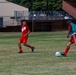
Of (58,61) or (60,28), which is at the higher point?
(58,61)

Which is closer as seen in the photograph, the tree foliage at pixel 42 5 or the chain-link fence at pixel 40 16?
the chain-link fence at pixel 40 16

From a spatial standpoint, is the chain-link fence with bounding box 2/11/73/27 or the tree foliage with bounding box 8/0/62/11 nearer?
the chain-link fence with bounding box 2/11/73/27

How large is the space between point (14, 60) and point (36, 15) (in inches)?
1753

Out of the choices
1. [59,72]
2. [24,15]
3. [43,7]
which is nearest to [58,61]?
[59,72]

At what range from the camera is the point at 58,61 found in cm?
1542

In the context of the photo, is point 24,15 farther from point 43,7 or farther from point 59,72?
point 59,72

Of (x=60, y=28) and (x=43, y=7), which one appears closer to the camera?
(x=60, y=28)

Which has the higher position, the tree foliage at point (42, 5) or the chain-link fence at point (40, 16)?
the chain-link fence at point (40, 16)

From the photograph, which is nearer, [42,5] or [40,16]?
[40,16]

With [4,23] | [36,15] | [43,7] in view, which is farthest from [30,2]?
[36,15]

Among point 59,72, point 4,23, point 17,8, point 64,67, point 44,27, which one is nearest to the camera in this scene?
point 59,72

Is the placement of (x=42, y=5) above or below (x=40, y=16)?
below

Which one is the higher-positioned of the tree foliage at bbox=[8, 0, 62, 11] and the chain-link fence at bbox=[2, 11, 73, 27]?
the chain-link fence at bbox=[2, 11, 73, 27]

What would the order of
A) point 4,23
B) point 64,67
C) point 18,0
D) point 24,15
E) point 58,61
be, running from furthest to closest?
point 18,0 → point 4,23 → point 24,15 → point 58,61 → point 64,67
